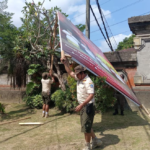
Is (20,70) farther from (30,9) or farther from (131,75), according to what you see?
(131,75)

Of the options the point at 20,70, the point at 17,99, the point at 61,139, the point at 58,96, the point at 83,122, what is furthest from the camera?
the point at 17,99

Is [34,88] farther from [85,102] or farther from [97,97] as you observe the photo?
[85,102]

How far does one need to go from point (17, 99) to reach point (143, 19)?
6.94 m

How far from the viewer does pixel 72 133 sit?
194 inches

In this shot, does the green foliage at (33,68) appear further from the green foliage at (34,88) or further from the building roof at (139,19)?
the building roof at (139,19)

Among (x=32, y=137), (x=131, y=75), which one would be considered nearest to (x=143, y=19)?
(x=131, y=75)

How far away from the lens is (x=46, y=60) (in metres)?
8.51

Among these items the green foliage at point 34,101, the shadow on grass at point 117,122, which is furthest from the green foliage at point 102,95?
the green foliage at point 34,101

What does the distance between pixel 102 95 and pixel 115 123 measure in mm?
942

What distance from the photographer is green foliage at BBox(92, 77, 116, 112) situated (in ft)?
19.5

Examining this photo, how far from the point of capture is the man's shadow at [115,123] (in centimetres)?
439

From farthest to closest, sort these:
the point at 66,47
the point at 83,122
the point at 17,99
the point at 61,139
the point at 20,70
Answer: the point at 17,99, the point at 20,70, the point at 61,139, the point at 66,47, the point at 83,122

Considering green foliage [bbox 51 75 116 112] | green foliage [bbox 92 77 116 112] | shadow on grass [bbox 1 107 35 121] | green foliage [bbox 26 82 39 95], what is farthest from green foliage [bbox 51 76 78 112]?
green foliage [bbox 26 82 39 95]

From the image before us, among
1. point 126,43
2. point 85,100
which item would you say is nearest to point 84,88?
point 85,100
